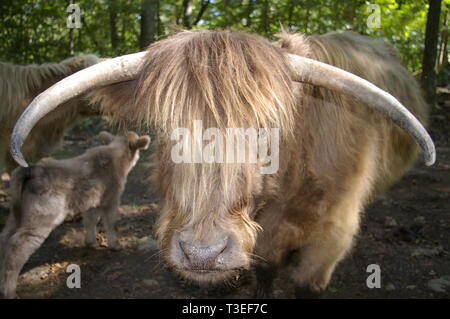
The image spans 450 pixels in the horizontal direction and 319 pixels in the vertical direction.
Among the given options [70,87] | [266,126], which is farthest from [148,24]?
[266,126]

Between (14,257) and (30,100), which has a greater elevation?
(30,100)

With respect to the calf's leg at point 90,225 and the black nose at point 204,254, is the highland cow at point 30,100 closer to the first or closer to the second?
the calf's leg at point 90,225

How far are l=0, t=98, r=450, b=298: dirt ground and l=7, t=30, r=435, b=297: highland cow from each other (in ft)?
5.53

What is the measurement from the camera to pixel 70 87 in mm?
2363

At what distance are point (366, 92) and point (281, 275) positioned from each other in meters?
3.21

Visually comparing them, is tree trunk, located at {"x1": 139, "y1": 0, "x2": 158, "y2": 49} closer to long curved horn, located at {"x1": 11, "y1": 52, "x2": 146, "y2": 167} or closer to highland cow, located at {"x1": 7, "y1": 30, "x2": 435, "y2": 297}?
highland cow, located at {"x1": 7, "y1": 30, "x2": 435, "y2": 297}

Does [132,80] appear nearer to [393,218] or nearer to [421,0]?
[393,218]

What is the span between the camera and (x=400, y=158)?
15.5ft

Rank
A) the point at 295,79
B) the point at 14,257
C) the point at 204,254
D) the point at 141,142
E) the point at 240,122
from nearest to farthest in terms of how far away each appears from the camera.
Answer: the point at 204,254 → the point at 240,122 → the point at 295,79 → the point at 14,257 → the point at 141,142

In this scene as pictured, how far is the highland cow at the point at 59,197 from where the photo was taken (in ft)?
14.5

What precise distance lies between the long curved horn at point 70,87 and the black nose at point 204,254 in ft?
3.36

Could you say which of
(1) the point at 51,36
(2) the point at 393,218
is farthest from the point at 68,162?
(1) the point at 51,36

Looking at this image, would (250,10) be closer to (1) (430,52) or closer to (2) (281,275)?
(1) (430,52)

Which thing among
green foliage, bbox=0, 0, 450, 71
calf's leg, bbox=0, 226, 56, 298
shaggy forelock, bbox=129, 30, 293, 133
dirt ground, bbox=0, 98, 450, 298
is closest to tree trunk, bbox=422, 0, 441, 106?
green foliage, bbox=0, 0, 450, 71
